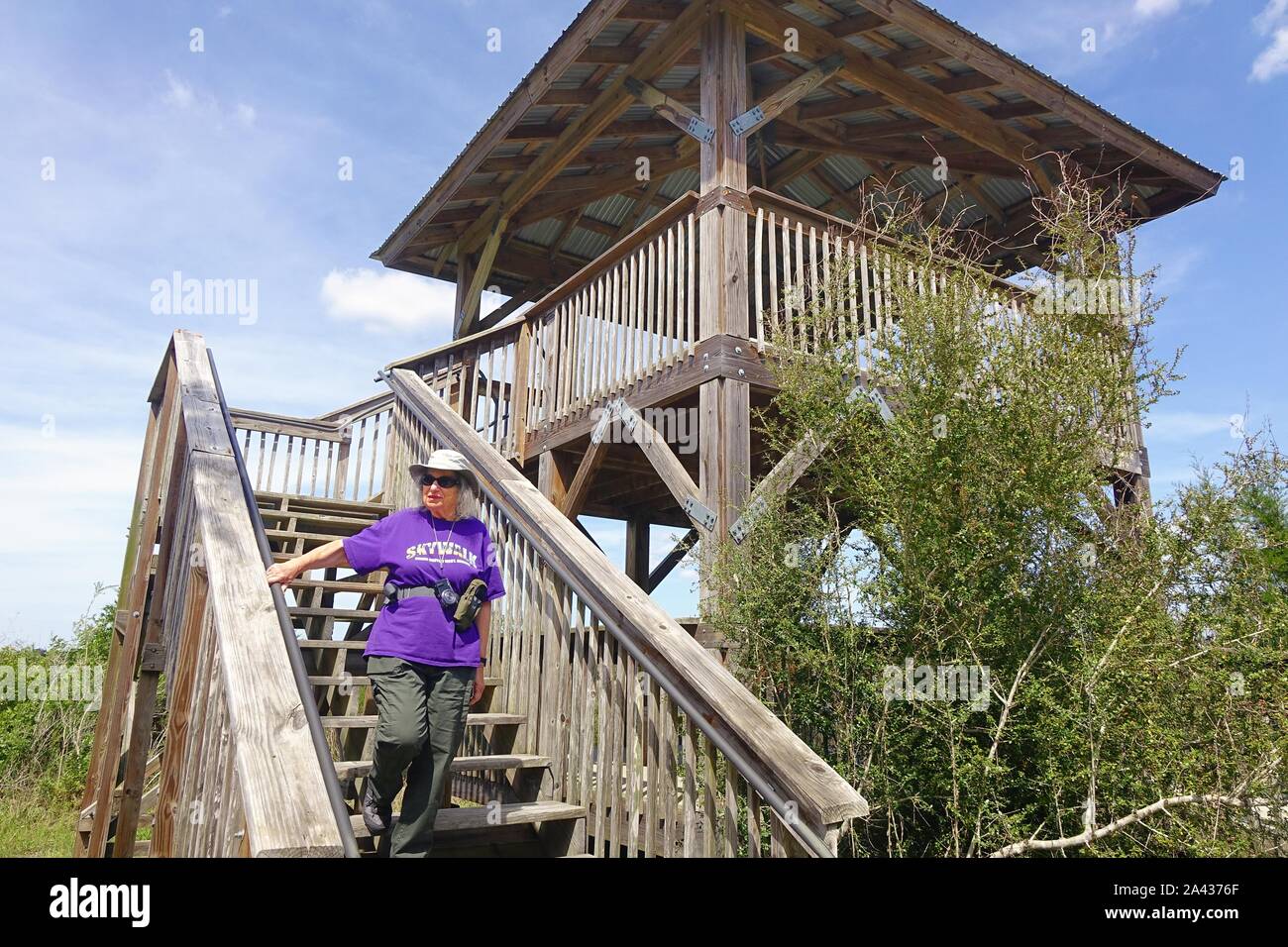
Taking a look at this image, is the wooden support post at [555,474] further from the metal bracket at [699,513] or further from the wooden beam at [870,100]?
the wooden beam at [870,100]

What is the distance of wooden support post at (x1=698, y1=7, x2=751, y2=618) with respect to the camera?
5.94 meters

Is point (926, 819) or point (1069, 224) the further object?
point (1069, 224)

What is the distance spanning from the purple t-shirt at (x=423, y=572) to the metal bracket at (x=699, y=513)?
2579mm

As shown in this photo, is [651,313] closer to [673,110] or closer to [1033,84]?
[673,110]

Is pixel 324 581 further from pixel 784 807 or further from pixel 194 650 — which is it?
pixel 784 807

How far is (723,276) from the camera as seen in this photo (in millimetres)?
6387

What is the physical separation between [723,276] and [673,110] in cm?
225

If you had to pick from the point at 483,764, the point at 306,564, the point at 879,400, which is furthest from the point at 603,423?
the point at 306,564

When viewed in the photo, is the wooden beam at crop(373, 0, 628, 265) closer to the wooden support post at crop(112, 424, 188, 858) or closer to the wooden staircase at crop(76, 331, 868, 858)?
the wooden staircase at crop(76, 331, 868, 858)

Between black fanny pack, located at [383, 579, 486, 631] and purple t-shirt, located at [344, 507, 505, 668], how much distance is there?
0.02 m

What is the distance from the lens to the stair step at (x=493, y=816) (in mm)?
3320

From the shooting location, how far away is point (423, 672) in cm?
317
